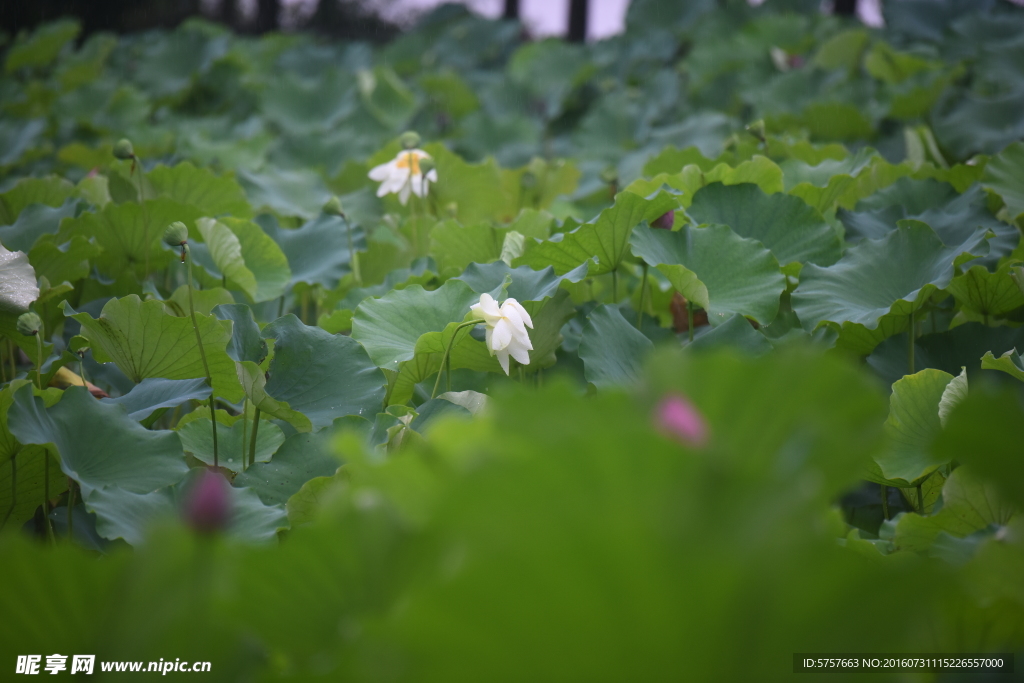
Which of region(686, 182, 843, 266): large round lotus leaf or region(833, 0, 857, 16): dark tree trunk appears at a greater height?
region(686, 182, 843, 266): large round lotus leaf

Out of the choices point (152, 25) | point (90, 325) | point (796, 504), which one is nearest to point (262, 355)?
point (90, 325)

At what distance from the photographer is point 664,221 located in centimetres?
109

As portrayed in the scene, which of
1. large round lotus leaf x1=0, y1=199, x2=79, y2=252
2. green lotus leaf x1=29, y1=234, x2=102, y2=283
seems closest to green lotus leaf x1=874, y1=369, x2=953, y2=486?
green lotus leaf x1=29, y1=234, x2=102, y2=283

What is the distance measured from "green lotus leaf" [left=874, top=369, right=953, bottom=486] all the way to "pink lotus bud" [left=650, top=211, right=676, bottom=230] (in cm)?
37

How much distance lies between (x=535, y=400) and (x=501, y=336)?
501 millimetres

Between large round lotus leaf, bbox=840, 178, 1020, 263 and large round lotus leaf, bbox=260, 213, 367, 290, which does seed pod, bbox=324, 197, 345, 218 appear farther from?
large round lotus leaf, bbox=840, 178, 1020, 263

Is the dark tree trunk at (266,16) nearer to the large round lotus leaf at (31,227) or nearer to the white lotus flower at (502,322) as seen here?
the large round lotus leaf at (31,227)

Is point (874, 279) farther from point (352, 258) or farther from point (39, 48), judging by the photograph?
point (39, 48)

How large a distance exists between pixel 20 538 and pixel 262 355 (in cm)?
57

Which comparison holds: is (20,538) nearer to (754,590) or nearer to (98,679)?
(98,679)

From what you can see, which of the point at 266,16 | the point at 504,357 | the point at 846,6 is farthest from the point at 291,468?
the point at 266,16

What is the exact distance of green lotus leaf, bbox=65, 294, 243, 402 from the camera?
0.91 metres

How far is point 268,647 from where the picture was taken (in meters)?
0.46

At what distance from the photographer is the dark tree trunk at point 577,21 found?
15.5 ft
